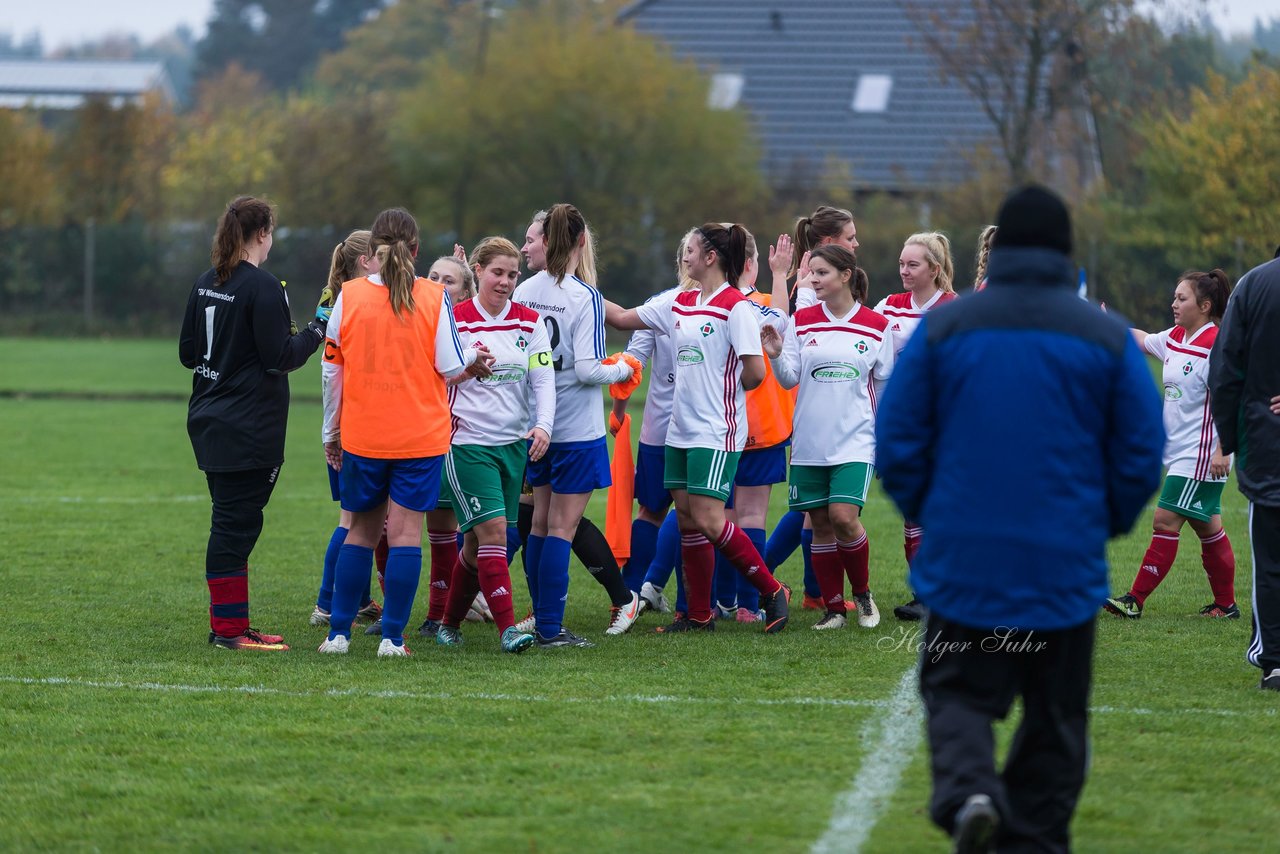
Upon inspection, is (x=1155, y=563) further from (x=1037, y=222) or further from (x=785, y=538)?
(x=1037, y=222)

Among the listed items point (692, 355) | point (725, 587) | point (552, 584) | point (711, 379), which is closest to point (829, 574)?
point (725, 587)

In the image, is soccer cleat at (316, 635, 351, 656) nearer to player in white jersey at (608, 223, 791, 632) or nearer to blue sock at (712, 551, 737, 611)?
player in white jersey at (608, 223, 791, 632)

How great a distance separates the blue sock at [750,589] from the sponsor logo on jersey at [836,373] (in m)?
1.00

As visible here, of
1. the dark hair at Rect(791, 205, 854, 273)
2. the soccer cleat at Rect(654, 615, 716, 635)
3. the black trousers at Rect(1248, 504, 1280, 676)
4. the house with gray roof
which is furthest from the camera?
the house with gray roof

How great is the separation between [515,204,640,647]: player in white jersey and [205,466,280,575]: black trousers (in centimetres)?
128

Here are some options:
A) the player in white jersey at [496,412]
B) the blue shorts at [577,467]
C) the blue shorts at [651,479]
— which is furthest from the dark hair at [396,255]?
the blue shorts at [651,479]

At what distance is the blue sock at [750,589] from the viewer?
8.11 meters

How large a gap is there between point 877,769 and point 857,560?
101 inches

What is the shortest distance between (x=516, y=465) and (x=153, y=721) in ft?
6.88

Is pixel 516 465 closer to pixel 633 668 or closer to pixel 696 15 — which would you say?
pixel 633 668

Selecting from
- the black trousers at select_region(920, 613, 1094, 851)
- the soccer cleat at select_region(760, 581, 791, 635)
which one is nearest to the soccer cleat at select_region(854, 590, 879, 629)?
the soccer cleat at select_region(760, 581, 791, 635)

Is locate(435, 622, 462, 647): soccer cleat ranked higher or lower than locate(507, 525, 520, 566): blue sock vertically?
lower

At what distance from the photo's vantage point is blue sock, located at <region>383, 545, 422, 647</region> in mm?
6805

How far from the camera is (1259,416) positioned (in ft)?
20.6
